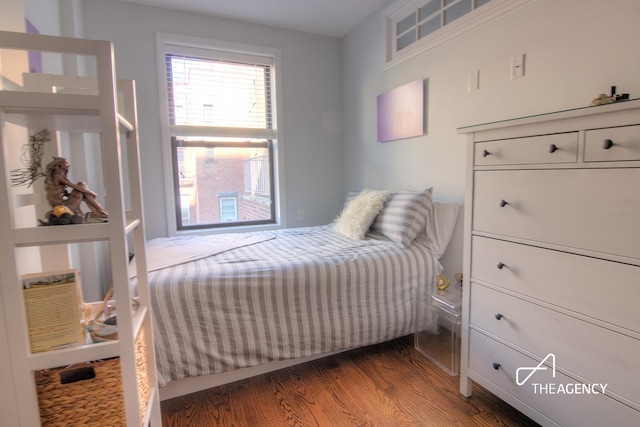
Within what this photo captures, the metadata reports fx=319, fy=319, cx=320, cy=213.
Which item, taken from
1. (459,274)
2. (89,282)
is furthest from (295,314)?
(89,282)

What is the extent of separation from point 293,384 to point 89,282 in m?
1.63

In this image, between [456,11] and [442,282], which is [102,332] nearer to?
[442,282]

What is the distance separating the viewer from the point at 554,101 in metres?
1.57

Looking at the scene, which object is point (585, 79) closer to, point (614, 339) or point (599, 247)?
point (599, 247)

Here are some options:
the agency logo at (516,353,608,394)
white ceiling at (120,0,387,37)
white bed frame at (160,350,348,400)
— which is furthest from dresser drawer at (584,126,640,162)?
white ceiling at (120,0,387,37)

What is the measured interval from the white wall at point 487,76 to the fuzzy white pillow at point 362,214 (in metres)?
0.39

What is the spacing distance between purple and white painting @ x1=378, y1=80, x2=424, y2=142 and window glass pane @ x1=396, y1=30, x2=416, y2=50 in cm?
34

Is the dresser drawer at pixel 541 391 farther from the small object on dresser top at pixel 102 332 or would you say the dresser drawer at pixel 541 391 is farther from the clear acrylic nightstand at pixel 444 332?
the small object on dresser top at pixel 102 332

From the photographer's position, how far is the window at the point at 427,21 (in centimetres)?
188

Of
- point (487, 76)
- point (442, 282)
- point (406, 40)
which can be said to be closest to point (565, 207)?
point (442, 282)

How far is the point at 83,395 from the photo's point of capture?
2.85ft

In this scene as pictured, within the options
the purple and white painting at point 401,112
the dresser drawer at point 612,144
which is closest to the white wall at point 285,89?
the purple and white painting at point 401,112

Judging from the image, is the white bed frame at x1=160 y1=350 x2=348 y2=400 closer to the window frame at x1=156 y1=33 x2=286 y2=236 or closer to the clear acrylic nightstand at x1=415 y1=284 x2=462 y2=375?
the clear acrylic nightstand at x1=415 y1=284 x2=462 y2=375

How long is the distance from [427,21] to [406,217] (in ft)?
4.79
